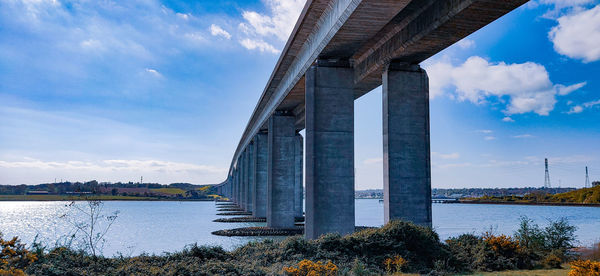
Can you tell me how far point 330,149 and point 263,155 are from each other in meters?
35.4

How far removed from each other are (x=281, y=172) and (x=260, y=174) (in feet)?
47.4

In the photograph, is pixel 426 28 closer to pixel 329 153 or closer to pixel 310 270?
pixel 329 153

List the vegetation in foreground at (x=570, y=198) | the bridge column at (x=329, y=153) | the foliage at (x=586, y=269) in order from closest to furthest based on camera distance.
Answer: the foliage at (x=586, y=269) → the bridge column at (x=329, y=153) → the vegetation in foreground at (x=570, y=198)

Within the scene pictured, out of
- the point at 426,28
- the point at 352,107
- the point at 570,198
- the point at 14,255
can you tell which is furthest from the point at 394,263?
the point at 570,198

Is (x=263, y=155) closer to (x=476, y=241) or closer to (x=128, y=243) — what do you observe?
(x=128, y=243)

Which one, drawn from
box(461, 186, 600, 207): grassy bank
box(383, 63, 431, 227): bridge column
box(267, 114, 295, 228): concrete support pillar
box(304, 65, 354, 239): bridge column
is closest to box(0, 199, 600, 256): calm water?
box(383, 63, 431, 227): bridge column

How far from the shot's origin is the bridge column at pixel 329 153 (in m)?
25.7

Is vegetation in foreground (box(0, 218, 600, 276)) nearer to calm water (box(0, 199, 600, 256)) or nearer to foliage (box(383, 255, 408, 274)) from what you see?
foliage (box(383, 255, 408, 274))

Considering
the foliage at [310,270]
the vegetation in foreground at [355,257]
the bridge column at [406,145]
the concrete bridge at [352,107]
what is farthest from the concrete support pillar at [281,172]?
the foliage at [310,270]

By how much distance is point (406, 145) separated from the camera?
81.1ft

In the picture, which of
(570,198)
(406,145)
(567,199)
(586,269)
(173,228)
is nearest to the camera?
(586,269)

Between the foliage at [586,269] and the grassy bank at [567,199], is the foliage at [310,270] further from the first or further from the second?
the grassy bank at [567,199]

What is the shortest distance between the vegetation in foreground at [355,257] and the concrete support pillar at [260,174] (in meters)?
40.6

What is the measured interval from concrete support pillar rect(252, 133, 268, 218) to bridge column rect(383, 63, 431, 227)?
36100 mm
